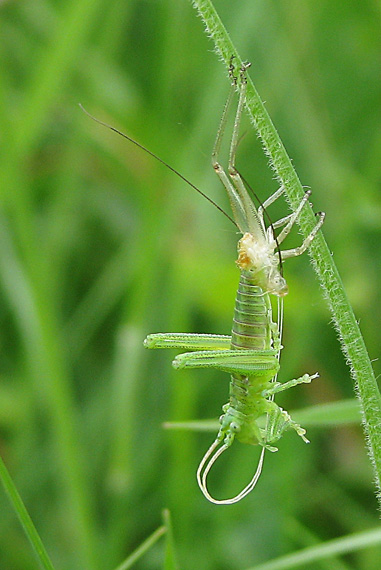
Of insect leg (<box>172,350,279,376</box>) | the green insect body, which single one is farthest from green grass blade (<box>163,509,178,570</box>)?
insect leg (<box>172,350,279,376</box>)

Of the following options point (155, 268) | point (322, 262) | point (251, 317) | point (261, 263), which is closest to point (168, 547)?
point (251, 317)

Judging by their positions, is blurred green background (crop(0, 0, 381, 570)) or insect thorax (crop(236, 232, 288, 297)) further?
blurred green background (crop(0, 0, 381, 570))

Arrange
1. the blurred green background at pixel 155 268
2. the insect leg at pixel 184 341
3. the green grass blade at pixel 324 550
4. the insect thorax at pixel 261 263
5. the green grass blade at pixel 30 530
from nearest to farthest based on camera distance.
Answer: the green grass blade at pixel 30 530
the insect thorax at pixel 261 263
the insect leg at pixel 184 341
the green grass blade at pixel 324 550
the blurred green background at pixel 155 268

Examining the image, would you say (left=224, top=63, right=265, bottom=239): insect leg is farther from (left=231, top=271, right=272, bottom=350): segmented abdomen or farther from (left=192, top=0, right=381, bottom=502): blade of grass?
(left=192, top=0, right=381, bottom=502): blade of grass

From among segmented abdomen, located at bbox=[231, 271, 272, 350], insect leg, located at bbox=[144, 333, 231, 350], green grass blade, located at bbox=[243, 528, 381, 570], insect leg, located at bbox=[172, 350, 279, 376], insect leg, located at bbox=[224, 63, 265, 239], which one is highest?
insect leg, located at bbox=[224, 63, 265, 239]

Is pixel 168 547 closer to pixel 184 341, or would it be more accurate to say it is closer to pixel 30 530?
pixel 30 530

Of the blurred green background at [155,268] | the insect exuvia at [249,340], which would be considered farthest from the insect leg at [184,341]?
the blurred green background at [155,268]

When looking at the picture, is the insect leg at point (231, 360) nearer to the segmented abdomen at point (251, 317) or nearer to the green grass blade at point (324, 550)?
the segmented abdomen at point (251, 317)
